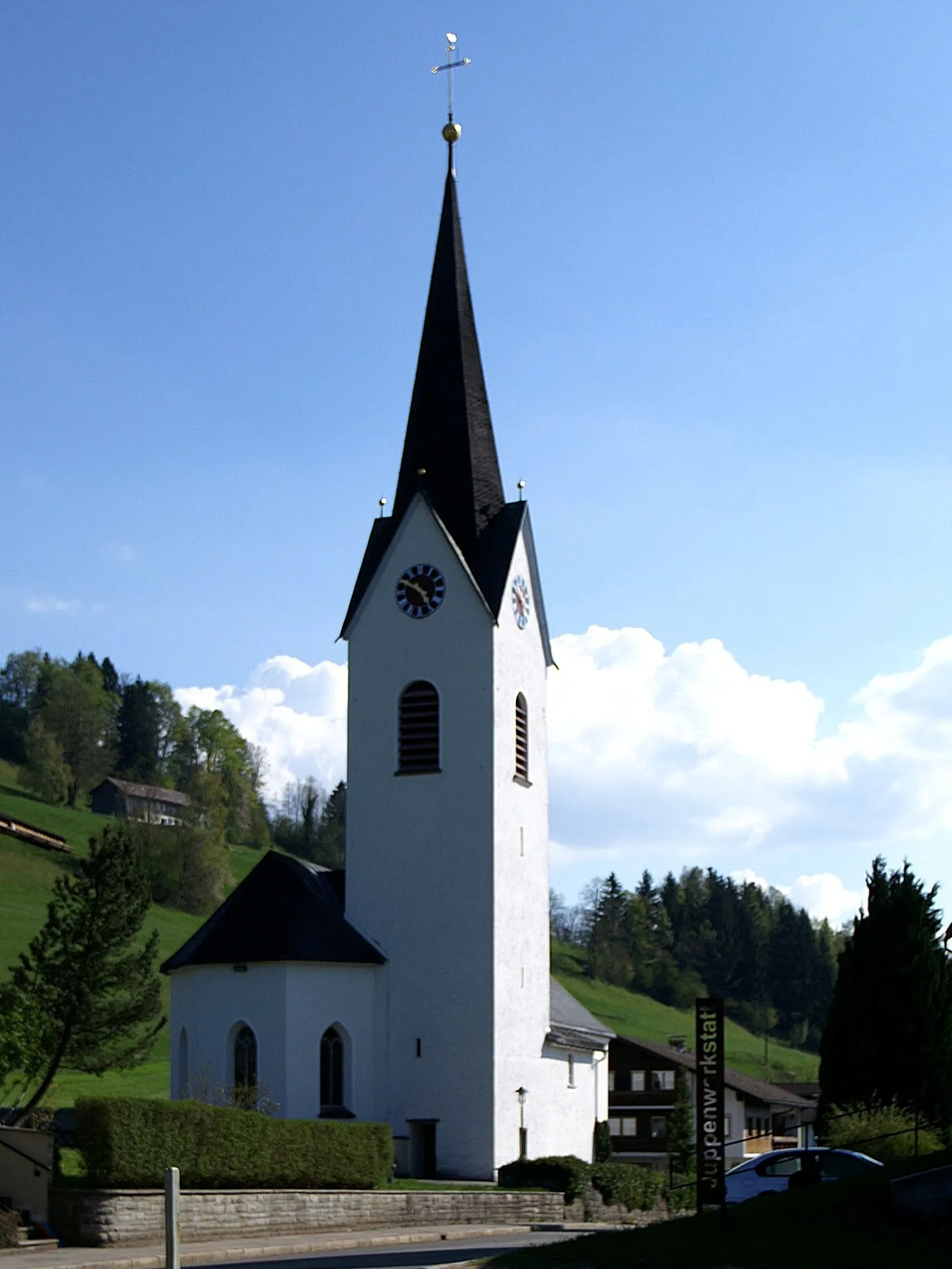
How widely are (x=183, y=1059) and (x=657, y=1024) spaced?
90968mm

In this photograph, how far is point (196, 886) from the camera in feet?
359

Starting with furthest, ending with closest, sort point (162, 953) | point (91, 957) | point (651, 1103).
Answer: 1. point (162, 953)
2. point (651, 1103)
3. point (91, 957)

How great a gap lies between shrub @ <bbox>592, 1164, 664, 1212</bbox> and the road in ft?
34.6

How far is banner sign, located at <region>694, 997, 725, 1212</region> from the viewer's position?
18609mm

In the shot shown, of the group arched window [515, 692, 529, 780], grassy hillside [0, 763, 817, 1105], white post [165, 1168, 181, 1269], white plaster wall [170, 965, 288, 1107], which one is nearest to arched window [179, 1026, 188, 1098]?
white plaster wall [170, 965, 288, 1107]

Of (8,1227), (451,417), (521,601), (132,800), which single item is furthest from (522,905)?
(132,800)

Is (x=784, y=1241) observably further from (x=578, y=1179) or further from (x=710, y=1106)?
(x=578, y=1179)

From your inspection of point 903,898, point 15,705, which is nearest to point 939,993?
point 903,898

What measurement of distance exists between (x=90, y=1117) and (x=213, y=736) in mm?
117359

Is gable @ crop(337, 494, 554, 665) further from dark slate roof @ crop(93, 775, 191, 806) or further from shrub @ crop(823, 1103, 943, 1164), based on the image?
dark slate roof @ crop(93, 775, 191, 806)

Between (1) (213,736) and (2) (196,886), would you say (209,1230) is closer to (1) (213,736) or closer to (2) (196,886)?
(2) (196,886)

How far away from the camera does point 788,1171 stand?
26672mm

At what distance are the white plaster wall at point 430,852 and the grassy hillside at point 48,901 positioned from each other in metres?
19.1

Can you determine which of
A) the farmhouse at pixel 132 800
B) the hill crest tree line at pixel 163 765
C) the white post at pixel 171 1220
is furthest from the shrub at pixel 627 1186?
the farmhouse at pixel 132 800
